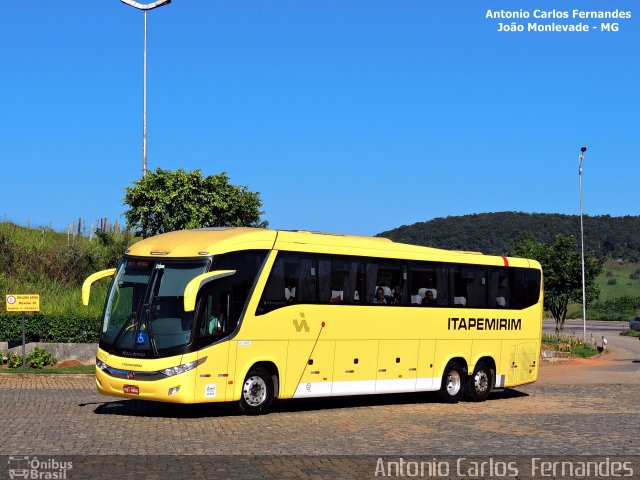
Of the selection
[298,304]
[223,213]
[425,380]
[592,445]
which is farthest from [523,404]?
[223,213]

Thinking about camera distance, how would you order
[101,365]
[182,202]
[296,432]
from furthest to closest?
[182,202]
[101,365]
[296,432]

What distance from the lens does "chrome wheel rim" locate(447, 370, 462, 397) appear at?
24281 millimetres

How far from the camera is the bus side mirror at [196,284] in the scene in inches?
693

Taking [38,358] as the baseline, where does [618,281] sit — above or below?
above

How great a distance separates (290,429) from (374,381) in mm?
5577

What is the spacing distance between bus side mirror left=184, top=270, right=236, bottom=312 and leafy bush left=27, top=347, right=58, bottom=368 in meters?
13.0

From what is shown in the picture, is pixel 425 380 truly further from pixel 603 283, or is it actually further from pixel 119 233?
pixel 603 283

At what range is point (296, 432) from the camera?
16.3m

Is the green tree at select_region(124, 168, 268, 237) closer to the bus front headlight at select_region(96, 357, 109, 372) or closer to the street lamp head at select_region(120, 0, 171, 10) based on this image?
the street lamp head at select_region(120, 0, 171, 10)

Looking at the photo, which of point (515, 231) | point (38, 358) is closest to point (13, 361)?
point (38, 358)

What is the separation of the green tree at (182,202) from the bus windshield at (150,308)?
21.8 meters

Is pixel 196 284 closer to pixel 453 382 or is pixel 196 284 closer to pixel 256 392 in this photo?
pixel 256 392

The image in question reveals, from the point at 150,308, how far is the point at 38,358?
1268cm

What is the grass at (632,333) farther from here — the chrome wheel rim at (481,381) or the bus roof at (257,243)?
the bus roof at (257,243)
